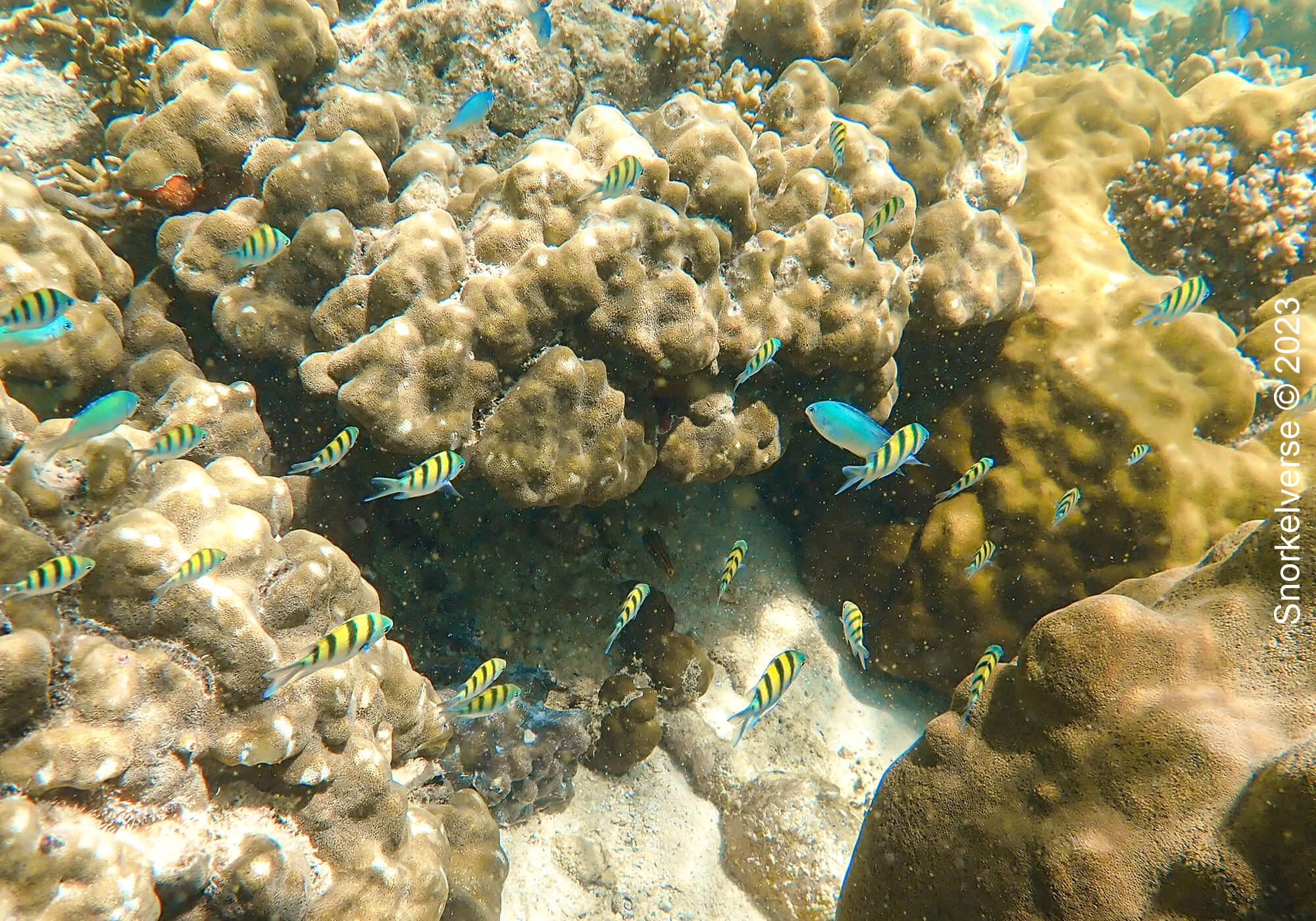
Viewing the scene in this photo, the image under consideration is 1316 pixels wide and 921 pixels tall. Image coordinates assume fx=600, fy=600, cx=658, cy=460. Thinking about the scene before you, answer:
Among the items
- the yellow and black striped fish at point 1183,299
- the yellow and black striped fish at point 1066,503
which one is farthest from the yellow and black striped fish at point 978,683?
the yellow and black striped fish at point 1183,299

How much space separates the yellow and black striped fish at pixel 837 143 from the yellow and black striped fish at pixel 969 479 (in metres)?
2.59

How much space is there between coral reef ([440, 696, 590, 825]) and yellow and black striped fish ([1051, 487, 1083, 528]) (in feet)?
13.4

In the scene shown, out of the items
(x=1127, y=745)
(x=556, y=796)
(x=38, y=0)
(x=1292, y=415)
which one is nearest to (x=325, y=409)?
(x=556, y=796)

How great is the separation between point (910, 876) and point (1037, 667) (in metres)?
1.27

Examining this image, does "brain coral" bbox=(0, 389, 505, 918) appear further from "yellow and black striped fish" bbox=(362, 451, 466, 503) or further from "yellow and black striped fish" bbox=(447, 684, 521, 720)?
"yellow and black striped fish" bbox=(362, 451, 466, 503)

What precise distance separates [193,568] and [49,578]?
0.44 metres

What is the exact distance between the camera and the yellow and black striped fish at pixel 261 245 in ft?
11.2

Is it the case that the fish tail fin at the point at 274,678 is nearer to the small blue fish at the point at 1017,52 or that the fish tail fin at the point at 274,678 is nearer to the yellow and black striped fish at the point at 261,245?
the yellow and black striped fish at the point at 261,245

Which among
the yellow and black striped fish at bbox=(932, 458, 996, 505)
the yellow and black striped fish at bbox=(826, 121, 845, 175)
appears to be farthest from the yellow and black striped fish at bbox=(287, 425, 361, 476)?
the yellow and black striped fish at bbox=(932, 458, 996, 505)

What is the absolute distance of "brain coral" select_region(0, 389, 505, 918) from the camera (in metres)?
2.25

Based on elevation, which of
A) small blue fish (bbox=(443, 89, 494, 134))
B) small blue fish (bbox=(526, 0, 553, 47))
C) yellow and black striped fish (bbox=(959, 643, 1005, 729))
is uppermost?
small blue fish (bbox=(526, 0, 553, 47))

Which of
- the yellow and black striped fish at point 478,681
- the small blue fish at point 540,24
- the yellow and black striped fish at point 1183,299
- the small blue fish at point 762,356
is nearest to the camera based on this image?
the yellow and black striped fish at point 478,681

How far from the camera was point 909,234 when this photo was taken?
4.75 metres

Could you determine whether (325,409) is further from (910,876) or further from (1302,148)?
(1302,148)
